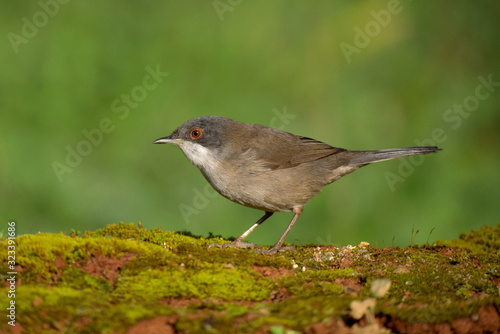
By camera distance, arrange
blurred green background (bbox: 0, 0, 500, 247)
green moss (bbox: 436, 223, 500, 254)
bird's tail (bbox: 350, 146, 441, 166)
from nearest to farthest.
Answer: green moss (bbox: 436, 223, 500, 254) < bird's tail (bbox: 350, 146, 441, 166) < blurred green background (bbox: 0, 0, 500, 247)

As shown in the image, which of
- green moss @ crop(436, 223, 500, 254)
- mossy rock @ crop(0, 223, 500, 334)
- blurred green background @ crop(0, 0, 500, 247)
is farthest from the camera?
blurred green background @ crop(0, 0, 500, 247)

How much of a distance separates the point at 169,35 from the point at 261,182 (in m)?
3.52

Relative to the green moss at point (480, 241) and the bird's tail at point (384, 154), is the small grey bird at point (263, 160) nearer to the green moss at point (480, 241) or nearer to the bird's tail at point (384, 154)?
the bird's tail at point (384, 154)

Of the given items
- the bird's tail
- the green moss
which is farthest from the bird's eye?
the green moss

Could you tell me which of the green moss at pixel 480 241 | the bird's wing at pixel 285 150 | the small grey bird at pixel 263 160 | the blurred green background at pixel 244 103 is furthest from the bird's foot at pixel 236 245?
the green moss at pixel 480 241

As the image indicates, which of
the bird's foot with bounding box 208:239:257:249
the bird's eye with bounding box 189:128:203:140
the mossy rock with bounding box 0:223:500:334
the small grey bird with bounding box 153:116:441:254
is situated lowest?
the mossy rock with bounding box 0:223:500:334

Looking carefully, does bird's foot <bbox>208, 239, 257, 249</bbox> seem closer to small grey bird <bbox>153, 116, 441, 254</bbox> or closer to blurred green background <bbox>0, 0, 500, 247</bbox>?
small grey bird <bbox>153, 116, 441, 254</bbox>

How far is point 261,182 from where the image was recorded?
6.38m

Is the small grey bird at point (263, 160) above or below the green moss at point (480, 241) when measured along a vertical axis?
above

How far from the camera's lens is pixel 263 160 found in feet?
21.6

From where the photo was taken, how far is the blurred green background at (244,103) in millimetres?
7875

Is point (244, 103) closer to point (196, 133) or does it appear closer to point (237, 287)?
point (196, 133)

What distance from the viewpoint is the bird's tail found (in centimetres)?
655

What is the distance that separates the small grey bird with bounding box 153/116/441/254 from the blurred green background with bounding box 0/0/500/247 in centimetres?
129
